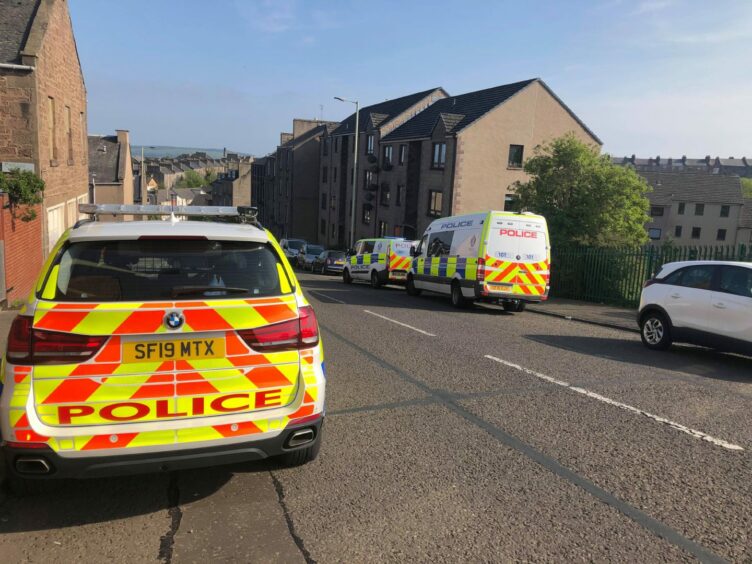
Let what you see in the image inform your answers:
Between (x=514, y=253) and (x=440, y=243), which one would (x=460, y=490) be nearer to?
(x=514, y=253)

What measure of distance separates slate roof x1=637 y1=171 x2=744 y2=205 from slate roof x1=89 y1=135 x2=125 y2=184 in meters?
54.5

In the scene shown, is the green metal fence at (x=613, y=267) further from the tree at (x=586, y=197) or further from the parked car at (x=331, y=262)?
the parked car at (x=331, y=262)

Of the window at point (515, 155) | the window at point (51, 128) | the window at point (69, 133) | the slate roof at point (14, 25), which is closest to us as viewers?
the slate roof at point (14, 25)

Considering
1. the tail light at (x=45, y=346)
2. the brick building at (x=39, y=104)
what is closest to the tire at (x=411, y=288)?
the brick building at (x=39, y=104)

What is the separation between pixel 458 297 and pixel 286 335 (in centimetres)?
1216

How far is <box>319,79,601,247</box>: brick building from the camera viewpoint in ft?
113

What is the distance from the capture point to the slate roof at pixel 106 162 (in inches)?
1578

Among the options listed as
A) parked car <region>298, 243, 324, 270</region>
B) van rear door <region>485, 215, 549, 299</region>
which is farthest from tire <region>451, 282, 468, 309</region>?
parked car <region>298, 243, 324, 270</region>

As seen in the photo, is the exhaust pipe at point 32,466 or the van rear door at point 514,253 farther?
the van rear door at point 514,253

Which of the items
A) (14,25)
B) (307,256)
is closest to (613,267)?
(14,25)

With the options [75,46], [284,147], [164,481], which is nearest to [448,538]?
[164,481]

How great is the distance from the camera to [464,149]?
1339 inches

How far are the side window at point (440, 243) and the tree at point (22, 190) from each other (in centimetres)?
1034

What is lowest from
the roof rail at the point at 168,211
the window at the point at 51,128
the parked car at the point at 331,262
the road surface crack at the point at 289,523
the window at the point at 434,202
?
the parked car at the point at 331,262
